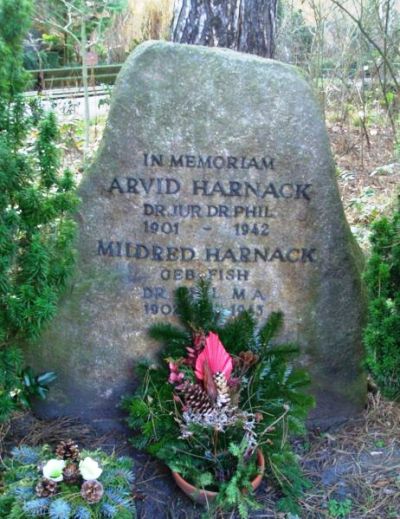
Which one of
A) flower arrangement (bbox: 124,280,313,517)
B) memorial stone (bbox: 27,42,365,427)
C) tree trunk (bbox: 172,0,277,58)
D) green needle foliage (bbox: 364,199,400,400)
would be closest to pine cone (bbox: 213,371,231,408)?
flower arrangement (bbox: 124,280,313,517)

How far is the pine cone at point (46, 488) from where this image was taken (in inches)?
88.0

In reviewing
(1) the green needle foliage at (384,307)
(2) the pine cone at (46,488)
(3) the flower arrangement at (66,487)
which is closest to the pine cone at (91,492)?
(3) the flower arrangement at (66,487)

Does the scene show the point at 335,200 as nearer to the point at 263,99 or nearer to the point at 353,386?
the point at 263,99

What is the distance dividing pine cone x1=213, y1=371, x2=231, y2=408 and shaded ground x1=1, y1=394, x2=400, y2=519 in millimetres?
445

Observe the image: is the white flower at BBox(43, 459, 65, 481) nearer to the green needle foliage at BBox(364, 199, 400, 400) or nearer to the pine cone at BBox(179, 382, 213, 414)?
the pine cone at BBox(179, 382, 213, 414)

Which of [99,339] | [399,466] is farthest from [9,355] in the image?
[399,466]

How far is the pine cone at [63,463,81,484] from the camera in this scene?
2.30 m

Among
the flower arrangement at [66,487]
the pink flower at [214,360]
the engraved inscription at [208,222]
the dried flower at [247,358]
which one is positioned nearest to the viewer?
the flower arrangement at [66,487]

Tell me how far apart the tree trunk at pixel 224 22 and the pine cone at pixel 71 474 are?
113 inches

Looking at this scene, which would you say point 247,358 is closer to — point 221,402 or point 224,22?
point 221,402

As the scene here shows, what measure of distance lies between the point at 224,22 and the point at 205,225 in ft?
6.03

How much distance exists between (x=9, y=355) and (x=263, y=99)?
1.50 m

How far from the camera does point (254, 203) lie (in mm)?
2902

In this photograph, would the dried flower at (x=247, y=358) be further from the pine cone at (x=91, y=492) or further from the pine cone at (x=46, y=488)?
the pine cone at (x=46, y=488)
